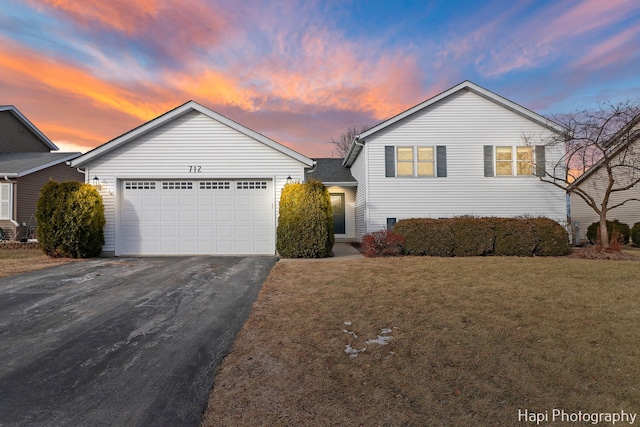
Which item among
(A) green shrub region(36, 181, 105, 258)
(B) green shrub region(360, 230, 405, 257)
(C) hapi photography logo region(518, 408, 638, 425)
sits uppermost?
(A) green shrub region(36, 181, 105, 258)

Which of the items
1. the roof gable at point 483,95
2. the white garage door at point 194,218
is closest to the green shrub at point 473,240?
the roof gable at point 483,95

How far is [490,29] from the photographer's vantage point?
39.6 ft

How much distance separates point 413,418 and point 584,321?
3730 millimetres

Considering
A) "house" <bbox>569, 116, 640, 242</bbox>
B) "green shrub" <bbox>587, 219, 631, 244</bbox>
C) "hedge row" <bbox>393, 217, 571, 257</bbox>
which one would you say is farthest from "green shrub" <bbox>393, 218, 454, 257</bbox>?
"green shrub" <bbox>587, 219, 631, 244</bbox>

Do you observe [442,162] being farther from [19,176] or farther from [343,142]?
[343,142]

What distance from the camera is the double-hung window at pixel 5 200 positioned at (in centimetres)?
1563

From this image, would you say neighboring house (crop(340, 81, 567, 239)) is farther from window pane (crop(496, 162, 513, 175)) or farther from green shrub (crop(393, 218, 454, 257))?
green shrub (crop(393, 218, 454, 257))

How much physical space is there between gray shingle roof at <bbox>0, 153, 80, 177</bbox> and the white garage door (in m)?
7.05

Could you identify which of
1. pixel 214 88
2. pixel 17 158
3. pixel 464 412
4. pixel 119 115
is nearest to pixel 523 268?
pixel 464 412

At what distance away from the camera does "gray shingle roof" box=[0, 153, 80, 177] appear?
1574 cm

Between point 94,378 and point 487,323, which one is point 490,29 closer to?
point 487,323

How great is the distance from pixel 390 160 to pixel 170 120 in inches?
343

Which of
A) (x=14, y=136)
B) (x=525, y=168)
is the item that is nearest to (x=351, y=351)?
(x=525, y=168)

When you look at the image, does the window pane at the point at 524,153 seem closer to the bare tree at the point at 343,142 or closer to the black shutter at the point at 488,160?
the black shutter at the point at 488,160
